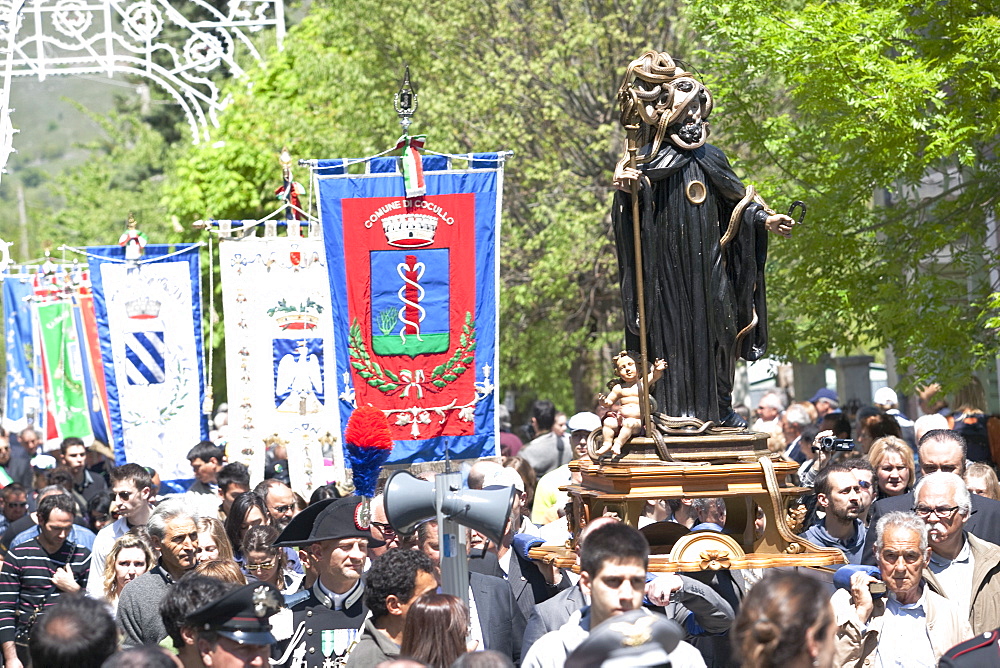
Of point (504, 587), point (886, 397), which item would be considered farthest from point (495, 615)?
point (886, 397)

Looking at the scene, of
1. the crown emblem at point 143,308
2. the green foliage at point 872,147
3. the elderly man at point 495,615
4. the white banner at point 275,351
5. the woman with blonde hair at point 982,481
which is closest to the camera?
the elderly man at point 495,615

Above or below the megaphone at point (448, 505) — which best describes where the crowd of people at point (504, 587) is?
below

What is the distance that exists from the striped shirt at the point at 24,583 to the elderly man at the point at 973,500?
4.67 metres

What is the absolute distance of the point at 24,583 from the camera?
29.1 feet

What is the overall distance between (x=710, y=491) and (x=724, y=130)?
8890mm

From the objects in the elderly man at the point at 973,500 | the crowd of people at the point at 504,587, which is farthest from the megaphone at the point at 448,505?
the elderly man at the point at 973,500

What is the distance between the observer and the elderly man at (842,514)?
7.58 m

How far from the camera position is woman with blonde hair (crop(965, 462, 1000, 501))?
329 inches

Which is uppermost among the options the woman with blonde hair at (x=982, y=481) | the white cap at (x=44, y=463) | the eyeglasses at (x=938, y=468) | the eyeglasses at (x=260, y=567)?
the eyeglasses at (x=938, y=468)

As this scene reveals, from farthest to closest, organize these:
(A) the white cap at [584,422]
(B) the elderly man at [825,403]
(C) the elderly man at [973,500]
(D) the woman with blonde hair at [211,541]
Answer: (B) the elderly man at [825,403]
(A) the white cap at [584,422]
(C) the elderly man at [973,500]
(D) the woman with blonde hair at [211,541]

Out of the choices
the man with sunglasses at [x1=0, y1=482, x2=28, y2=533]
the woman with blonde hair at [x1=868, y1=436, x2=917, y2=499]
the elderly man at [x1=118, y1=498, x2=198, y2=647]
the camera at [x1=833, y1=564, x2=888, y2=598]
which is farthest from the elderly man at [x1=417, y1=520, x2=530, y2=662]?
the man with sunglasses at [x1=0, y1=482, x2=28, y2=533]

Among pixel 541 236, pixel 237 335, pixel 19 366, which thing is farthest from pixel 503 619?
pixel 19 366

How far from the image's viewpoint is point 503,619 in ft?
22.0

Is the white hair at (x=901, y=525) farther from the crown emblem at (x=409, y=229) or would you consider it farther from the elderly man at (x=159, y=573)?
the crown emblem at (x=409, y=229)
